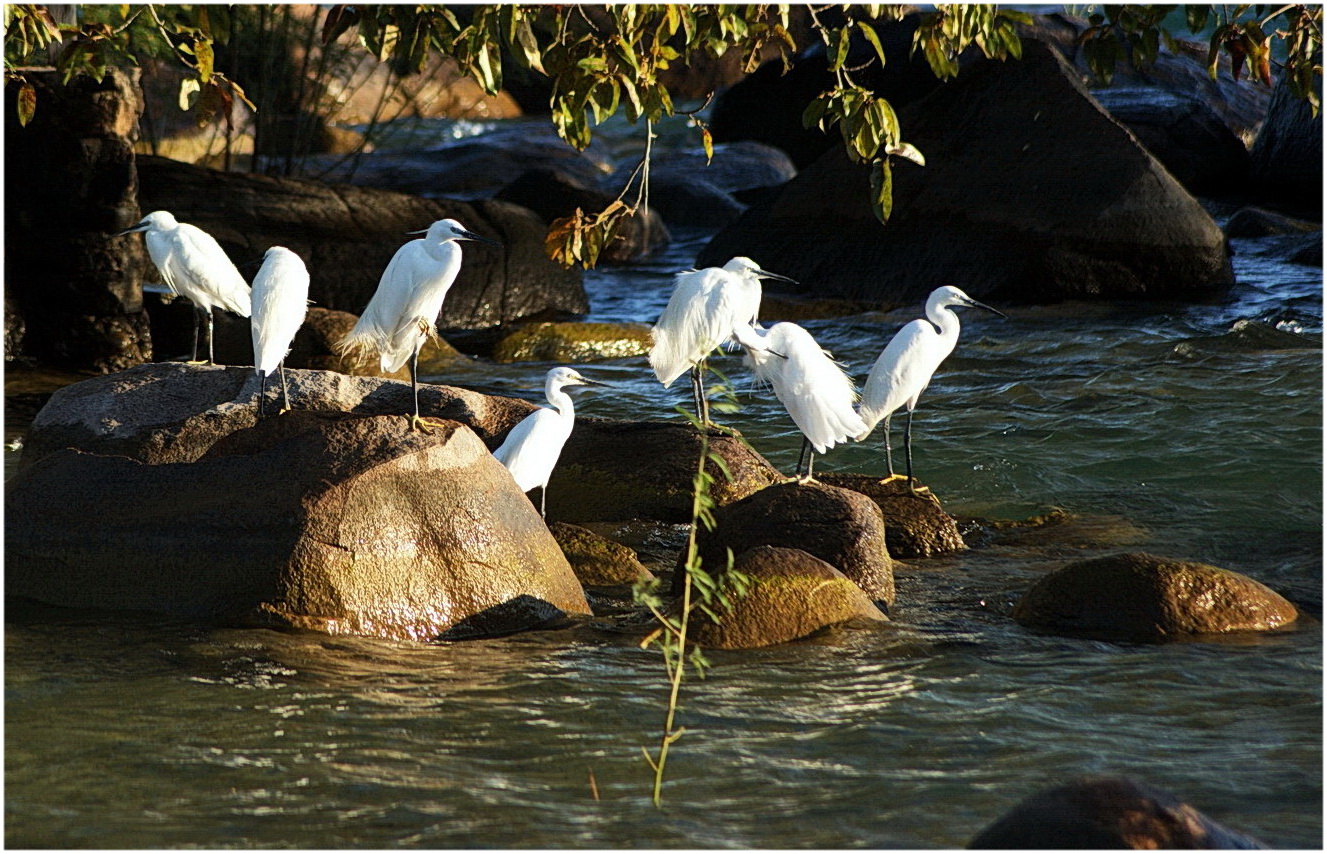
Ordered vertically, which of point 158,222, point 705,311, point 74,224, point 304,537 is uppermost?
point 74,224

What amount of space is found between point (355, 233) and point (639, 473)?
6.26 metres

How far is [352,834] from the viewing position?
3604mm

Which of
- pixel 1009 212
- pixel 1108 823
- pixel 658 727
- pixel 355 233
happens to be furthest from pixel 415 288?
pixel 1009 212

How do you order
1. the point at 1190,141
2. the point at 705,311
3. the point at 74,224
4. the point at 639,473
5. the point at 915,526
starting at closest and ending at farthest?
the point at 915,526 → the point at 639,473 → the point at 705,311 → the point at 74,224 → the point at 1190,141

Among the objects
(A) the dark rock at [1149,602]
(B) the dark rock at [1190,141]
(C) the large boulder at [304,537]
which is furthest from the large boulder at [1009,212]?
(C) the large boulder at [304,537]

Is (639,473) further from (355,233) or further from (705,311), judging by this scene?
(355,233)

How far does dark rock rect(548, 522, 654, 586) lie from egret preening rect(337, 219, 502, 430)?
105cm

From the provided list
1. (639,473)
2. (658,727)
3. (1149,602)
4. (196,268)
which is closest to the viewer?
(658,727)

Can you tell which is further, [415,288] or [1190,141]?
[1190,141]

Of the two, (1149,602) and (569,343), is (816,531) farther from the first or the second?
(569,343)

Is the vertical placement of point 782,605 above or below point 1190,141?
below

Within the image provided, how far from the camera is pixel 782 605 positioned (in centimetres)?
527

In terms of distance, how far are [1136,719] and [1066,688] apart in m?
0.31

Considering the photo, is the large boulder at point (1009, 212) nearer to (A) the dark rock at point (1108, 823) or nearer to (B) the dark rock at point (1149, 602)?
(B) the dark rock at point (1149, 602)
